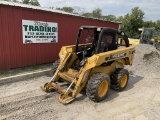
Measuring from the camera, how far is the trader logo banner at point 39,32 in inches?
299

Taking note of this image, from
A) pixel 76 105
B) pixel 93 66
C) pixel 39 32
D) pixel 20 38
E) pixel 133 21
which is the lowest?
pixel 76 105

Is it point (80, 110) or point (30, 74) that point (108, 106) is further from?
point (30, 74)

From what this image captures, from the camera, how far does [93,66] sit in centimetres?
491

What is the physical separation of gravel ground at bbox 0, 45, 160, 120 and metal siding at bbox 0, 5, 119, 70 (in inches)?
61.0

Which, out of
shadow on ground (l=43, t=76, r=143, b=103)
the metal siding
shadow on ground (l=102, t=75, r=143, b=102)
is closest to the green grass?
the metal siding

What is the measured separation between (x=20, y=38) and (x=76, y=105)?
14.0 feet

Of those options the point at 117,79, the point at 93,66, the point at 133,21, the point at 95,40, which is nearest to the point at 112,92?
the point at 117,79

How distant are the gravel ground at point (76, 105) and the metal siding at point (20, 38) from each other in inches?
61.0

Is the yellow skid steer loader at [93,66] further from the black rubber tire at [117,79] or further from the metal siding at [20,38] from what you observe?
the metal siding at [20,38]

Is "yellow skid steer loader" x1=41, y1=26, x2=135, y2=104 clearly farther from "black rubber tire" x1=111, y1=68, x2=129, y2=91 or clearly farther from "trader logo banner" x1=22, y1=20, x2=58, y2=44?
"trader logo banner" x1=22, y1=20, x2=58, y2=44

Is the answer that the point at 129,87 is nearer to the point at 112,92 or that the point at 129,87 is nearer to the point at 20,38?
the point at 112,92

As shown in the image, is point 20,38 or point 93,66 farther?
point 20,38

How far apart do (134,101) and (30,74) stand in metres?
4.04

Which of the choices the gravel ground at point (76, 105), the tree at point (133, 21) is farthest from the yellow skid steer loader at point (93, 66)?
the tree at point (133, 21)
